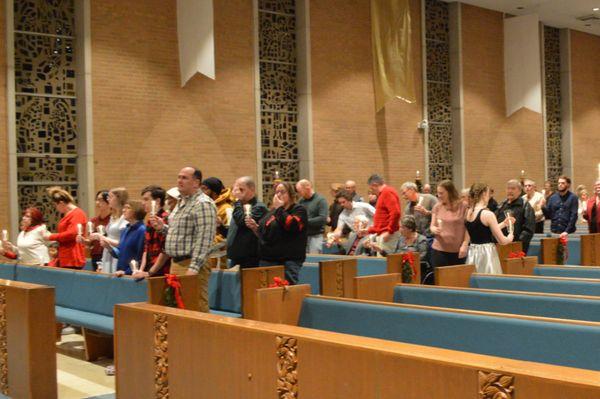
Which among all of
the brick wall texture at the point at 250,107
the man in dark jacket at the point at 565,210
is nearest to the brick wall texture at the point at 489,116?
the brick wall texture at the point at 250,107

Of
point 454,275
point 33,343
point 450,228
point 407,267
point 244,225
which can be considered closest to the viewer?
point 33,343

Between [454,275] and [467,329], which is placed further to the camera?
[454,275]

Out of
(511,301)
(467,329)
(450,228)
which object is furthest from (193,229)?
(450,228)

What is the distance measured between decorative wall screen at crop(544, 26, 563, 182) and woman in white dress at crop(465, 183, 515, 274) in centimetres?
1234

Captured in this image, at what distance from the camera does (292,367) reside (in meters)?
2.71

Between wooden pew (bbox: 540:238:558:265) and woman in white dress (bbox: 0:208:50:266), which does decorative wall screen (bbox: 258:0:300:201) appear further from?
wooden pew (bbox: 540:238:558:265)

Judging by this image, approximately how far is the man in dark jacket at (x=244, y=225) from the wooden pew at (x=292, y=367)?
203 cm

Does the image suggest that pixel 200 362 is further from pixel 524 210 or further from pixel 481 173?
pixel 481 173

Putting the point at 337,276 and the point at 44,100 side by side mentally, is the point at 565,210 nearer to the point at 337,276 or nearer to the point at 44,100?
the point at 337,276

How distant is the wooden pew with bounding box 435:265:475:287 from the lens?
5266 millimetres

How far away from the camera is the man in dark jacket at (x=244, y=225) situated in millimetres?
5578

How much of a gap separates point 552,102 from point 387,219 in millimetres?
12040

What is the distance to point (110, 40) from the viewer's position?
10875mm

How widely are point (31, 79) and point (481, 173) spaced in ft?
32.0
